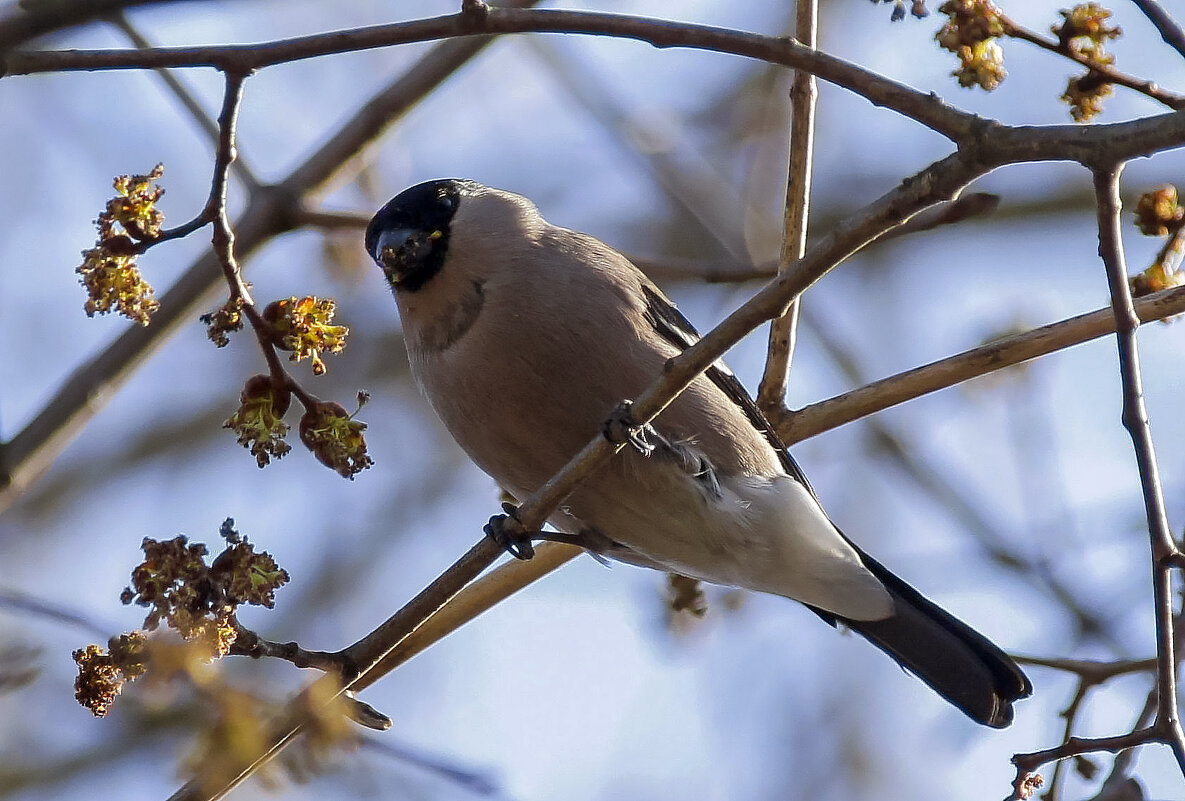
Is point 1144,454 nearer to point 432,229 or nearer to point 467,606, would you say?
point 467,606

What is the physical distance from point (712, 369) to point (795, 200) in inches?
31.5

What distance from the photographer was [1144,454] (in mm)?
2217

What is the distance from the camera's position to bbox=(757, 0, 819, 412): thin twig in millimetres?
3328

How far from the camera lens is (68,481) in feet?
24.8

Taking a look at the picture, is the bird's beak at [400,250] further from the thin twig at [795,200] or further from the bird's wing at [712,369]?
the thin twig at [795,200]

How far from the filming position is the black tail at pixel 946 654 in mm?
4137

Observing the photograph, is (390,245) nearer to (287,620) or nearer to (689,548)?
(689,548)

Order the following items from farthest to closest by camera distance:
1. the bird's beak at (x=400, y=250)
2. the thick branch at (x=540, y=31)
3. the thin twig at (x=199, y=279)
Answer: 1. the bird's beak at (x=400, y=250)
2. the thin twig at (x=199, y=279)
3. the thick branch at (x=540, y=31)

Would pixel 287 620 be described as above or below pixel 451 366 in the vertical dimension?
above

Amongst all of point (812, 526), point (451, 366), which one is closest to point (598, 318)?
point (451, 366)

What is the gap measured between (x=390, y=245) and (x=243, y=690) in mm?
2429

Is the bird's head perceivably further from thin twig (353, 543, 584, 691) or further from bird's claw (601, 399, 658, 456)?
bird's claw (601, 399, 658, 456)

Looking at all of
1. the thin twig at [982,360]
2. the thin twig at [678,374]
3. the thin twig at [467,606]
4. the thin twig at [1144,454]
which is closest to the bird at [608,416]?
the thin twig at [467,606]

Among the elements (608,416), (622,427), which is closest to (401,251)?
(608,416)
